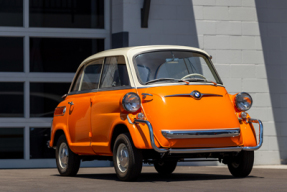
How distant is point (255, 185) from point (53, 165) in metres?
6.50

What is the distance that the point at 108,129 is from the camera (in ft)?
26.8

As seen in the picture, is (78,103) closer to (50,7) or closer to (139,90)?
(139,90)

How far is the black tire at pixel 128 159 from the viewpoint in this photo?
7.55 m

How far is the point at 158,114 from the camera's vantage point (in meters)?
7.58

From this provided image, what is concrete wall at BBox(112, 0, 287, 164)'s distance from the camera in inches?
516

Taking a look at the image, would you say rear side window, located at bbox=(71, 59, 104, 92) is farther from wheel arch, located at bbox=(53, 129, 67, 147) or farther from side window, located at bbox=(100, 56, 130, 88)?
wheel arch, located at bbox=(53, 129, 67, 147)

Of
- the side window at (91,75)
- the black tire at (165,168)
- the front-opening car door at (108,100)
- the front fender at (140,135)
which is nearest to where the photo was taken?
the front fender at (140,135)

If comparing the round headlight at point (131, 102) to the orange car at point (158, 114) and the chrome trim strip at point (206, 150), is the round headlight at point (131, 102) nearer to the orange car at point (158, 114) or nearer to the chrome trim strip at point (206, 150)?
the orange car at point (158, 114)

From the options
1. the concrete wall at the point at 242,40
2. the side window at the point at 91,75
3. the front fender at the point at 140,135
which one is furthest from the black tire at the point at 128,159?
the concrete wall at the point at 242,40

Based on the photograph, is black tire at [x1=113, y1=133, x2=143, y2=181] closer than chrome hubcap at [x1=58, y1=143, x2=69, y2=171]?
Yes

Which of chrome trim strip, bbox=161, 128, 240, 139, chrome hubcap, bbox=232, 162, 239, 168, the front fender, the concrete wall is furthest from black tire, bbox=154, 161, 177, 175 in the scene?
the concrete wall

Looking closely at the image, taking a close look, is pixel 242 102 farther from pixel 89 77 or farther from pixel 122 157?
pixel 89 77

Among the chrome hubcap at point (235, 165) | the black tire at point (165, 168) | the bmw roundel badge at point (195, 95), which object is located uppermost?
the bmw roundel badge at point (195, 95)

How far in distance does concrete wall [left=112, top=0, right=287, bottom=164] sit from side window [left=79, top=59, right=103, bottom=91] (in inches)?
145
